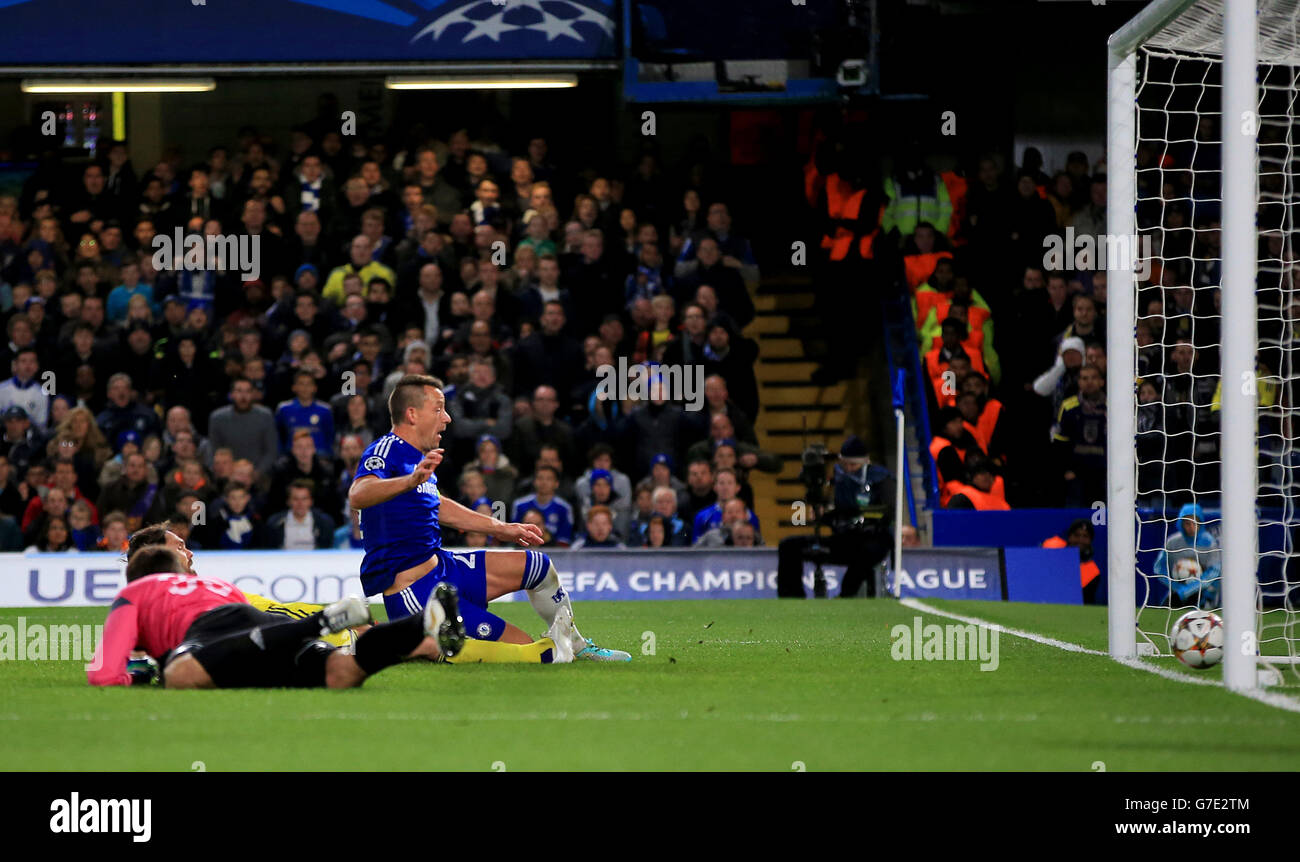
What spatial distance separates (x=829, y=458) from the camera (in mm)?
21016

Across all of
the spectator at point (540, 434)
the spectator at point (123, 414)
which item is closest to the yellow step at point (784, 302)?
the spectator at point (540, 434)

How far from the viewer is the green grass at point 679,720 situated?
582 centimetres

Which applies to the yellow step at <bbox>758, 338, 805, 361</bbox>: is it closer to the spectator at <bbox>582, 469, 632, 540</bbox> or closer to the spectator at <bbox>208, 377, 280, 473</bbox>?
the spectator at <bbox>582, 469, 632, 540</bbox>

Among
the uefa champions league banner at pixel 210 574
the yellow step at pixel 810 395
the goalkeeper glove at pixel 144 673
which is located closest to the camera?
the goalkeeper glove at pixel 144 673

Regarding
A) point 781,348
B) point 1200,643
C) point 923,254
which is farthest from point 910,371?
point 1200,643

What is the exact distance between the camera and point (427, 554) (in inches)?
369

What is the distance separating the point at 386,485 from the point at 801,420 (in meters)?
13.9

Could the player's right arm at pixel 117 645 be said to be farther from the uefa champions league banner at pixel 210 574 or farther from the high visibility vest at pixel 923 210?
the high visibility vest at pixel 923 210

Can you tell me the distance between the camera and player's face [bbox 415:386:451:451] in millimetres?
9203

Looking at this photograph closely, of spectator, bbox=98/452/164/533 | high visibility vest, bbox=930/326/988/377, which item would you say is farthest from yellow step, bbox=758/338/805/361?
spectator, bbox=98/452/164/533

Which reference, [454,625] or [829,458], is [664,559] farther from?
[454,625]

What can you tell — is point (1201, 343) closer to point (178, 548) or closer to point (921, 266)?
point (921, 266)

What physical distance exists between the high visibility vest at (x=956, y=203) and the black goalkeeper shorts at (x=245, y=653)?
47.4 ft

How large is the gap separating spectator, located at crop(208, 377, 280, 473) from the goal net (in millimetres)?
8853
